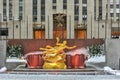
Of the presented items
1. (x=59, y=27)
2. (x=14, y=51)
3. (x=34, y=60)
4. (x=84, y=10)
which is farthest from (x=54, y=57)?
(x=84, y=10)

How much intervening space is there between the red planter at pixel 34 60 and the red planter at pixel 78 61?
6.67ft

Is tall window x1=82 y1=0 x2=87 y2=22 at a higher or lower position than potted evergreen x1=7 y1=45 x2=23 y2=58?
higher

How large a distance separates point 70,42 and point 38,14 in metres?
47.1

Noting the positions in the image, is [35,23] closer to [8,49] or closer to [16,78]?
[8,49]

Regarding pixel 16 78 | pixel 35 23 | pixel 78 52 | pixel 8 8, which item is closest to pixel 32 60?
Answer: pixel 78 52

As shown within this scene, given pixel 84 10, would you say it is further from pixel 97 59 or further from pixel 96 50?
pixel 96 50

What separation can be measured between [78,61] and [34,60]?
2.70 m

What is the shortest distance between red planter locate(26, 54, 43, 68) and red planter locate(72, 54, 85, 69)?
203 cm

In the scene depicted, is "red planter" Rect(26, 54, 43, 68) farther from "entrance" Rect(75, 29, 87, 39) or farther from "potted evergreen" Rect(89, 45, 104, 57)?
"entrance" Rect(75, 29, 87, 39)

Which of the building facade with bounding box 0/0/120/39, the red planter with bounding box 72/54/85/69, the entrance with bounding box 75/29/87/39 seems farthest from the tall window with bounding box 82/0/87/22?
the red planter with bounding box 72/54/85/69

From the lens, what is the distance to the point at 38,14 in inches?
2965

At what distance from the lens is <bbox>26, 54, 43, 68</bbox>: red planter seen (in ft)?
88.0

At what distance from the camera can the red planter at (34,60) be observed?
2683 centimetres

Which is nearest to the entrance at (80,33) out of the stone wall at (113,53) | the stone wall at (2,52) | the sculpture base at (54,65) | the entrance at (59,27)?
the entrance at (59,27)
